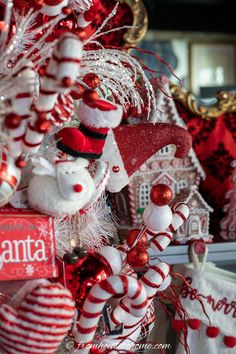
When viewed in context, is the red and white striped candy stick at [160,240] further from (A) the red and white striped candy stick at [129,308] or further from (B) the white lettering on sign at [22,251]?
(B) the white lettering on sign at [22,251]

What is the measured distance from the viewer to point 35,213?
64 centimetres

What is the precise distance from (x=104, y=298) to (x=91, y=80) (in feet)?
0.91

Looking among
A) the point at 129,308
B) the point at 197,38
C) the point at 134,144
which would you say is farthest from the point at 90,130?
the point at 197,38

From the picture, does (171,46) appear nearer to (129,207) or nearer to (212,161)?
(212,161)

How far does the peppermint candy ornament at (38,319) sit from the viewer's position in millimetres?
586

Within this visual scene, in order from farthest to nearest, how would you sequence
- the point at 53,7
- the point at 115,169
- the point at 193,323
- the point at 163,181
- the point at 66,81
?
the point at 163,181
the point at 193,323
the point at 115,169
the point at 53,7
the point at 66,81

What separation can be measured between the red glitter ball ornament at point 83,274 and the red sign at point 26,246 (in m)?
0.07

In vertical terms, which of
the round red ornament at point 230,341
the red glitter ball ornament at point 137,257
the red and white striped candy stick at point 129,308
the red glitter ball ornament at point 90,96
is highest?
the red glitter ball ornament at point 90,96

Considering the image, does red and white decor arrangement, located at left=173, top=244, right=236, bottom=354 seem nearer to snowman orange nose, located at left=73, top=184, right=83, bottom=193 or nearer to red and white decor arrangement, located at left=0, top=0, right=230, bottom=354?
red and white decor arrangement, located at left=0, top=0, right=230, bottom=354

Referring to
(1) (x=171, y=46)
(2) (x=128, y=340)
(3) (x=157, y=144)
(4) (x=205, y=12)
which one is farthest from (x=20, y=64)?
(4) (x=205, y=12)

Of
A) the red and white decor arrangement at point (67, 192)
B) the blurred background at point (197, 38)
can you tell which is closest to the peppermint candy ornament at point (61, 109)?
the red and white decor arrangement at point (67, 192)

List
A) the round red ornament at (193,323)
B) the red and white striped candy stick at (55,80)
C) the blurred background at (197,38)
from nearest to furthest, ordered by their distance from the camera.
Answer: the red and white striped candy stick at (55,80) < the round red ornament at (193,323) < the blurred background at (197,38)

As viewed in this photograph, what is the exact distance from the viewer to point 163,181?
1.06 metres

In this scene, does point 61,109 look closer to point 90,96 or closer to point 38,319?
point 90,96
